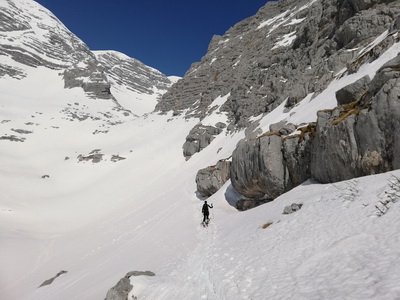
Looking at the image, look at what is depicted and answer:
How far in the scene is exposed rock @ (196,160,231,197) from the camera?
26.5 m

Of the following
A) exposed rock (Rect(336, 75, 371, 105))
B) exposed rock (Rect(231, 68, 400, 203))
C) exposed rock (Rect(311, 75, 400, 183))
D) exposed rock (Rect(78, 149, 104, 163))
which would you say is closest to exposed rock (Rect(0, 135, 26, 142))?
exposed rock (Rect(78, 149, 104, 163))

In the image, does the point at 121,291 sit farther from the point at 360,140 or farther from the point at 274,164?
the point at 274,164

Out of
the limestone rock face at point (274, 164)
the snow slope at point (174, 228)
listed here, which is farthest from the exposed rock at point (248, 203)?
the snow slope at point (174, 228)

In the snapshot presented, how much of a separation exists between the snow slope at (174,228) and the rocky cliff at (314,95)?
154 cm

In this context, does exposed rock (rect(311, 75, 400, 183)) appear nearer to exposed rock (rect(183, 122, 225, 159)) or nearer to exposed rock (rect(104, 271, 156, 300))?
exposed rock (rect(104, 271, 156, 300))

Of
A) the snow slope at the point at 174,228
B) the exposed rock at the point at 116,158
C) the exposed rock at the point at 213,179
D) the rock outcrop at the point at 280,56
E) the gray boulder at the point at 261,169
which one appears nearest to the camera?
the snow slope at the point at 174,228

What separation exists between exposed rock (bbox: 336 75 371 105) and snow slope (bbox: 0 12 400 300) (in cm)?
526

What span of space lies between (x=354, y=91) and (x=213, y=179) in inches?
588

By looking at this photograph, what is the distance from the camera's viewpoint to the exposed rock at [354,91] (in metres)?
15.5

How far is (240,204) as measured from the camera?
21.3m

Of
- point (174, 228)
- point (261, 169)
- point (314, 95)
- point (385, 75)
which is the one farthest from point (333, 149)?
point (314, 95)

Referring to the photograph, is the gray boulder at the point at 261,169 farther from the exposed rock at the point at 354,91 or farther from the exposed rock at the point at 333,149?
the exposed rock at the point at 354,91

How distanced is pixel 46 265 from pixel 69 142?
55.9m

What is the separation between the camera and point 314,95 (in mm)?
27562
